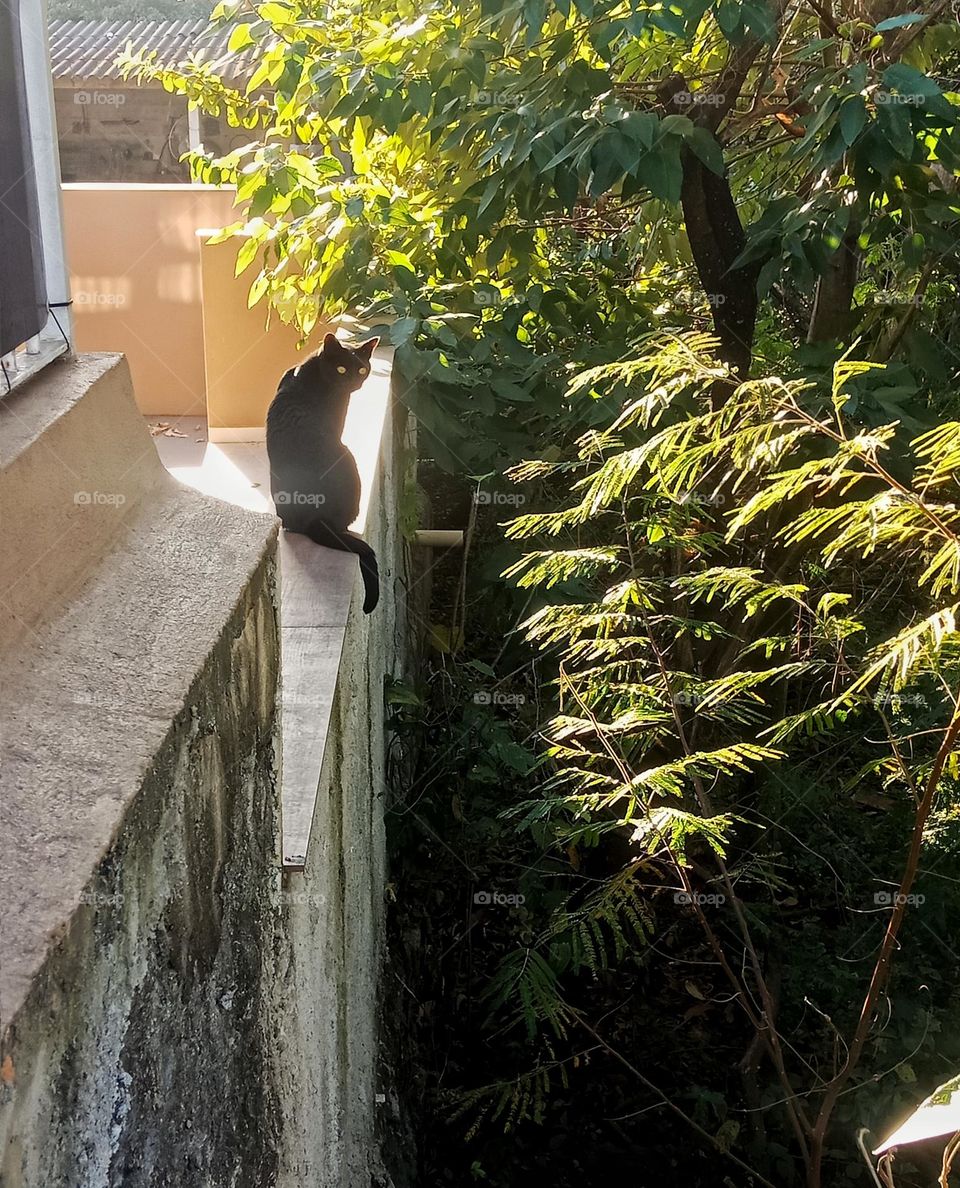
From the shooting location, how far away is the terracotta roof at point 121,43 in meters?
8.90

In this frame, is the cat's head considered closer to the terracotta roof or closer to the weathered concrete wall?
the weathered concrete wall

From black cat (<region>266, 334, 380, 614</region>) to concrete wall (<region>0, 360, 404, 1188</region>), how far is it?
1.14 metres

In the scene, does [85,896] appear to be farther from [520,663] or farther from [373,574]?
[520,663]

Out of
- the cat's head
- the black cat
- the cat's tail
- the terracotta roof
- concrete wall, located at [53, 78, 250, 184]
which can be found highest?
the terracotta roof

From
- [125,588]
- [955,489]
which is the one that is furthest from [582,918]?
[125,588]

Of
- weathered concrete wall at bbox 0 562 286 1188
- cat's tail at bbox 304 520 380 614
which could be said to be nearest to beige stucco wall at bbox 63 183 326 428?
cat's tail at bbox 304 520 380 614

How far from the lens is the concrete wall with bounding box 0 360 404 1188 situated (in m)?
0.74

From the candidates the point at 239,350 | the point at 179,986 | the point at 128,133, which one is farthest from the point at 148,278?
the point at 179,986

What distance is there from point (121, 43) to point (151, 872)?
1106 centimetres

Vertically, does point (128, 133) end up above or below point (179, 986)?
above

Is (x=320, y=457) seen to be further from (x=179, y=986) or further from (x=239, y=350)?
(x=239, y=350)

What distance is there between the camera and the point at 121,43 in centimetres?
1004

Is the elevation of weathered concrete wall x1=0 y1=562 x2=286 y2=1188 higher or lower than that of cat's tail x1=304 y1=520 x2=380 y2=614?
higher

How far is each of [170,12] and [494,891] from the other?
478 inches
